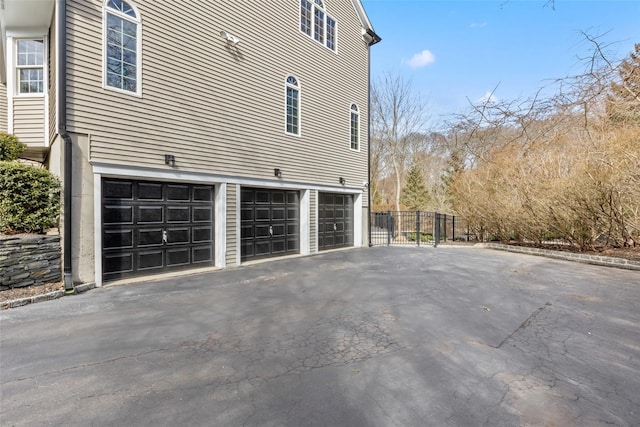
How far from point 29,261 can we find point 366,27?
1294cm

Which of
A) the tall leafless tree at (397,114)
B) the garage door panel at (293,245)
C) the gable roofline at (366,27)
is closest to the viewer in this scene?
the garage door panel at (293,245)

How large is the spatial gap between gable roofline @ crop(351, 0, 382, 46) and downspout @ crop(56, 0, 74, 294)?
9.77 meters

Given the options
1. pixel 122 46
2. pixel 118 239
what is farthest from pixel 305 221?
pixel 122 46

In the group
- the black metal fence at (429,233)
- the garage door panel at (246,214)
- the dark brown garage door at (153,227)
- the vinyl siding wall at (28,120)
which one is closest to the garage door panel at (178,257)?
the dark brown garage door at (153,227)

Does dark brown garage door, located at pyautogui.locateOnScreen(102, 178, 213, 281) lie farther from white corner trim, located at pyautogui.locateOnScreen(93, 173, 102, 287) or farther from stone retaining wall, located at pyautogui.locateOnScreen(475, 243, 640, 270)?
stone retaining wall, located at pyautogui.locateOnScreen(475, 243, 640, 270)

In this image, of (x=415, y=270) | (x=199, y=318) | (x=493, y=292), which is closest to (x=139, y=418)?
(x=199, y=318)

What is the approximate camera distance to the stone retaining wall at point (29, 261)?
4.94 metres

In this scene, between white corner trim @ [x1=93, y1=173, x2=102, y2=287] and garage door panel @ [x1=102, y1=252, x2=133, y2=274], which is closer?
white corner trim @ [x1=93, y1=173, x2=102, y2=287]

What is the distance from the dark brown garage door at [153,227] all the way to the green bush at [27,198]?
766 mm

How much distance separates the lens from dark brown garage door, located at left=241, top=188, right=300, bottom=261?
855cm

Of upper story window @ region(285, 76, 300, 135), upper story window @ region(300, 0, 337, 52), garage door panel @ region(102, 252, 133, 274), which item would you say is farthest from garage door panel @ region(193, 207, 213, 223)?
upper story window @ region(300, 0, 337, 52)

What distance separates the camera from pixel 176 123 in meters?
6.90

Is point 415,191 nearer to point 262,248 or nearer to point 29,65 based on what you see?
point 262,248

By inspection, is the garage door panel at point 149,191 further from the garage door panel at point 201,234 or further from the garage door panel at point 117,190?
the garage door panel at point 201,234
